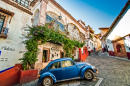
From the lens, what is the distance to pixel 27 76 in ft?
14.5

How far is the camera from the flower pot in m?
4.18

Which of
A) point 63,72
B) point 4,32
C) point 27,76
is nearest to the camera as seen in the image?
point 63,72

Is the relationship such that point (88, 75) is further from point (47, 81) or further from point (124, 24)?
point (124, 24)

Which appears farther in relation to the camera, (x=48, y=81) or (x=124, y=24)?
(x=124, y=24)

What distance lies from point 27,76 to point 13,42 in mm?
3418

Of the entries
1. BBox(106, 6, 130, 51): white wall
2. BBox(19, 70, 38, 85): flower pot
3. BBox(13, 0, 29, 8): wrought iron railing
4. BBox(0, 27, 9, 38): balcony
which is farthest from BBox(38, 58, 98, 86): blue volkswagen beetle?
BBox(106, 6, 130, 51): white wall

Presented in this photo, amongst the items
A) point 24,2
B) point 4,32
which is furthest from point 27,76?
point 24,2

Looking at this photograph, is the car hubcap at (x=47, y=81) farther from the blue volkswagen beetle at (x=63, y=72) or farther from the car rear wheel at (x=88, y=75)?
the car rear wheel at (x=88, y=75)

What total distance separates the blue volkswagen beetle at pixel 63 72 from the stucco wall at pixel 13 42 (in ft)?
11.7

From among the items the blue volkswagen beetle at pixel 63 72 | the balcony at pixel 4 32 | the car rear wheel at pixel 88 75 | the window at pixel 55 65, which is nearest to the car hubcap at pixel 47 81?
the blue volkswagen beetle at pixel 63 72

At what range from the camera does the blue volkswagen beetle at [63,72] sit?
3596mm

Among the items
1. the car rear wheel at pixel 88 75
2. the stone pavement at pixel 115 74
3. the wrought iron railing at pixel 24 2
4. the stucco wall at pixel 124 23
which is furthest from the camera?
the stucco wall at pixel 124 23

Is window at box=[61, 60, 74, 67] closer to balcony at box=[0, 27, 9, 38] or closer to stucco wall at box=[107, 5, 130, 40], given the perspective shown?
balcony at box=[0, 27, 9, 38]

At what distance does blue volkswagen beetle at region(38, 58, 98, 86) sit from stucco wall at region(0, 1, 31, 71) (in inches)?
140
